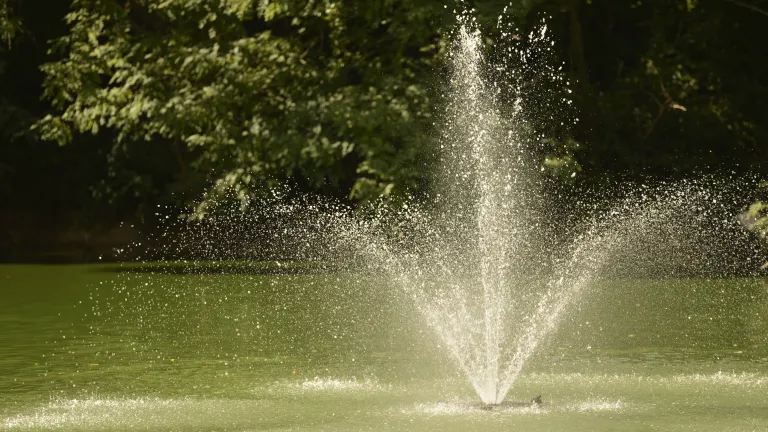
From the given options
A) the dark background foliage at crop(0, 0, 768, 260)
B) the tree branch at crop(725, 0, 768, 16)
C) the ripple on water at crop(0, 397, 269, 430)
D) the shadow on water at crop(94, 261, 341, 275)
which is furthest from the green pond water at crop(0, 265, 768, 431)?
the tree branch at crop(725, 0, 768, 16)

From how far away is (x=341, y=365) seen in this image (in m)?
12.3

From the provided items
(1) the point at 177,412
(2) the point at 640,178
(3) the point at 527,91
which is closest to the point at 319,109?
(3) the point at 527,91

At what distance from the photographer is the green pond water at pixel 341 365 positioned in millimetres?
9562

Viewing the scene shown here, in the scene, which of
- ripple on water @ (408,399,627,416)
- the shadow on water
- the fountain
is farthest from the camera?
the shadow on water

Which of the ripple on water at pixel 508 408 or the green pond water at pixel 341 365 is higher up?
the green pond water at pixel 341 365

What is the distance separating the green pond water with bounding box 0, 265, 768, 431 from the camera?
376 inches

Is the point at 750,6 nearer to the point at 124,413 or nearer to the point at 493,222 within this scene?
the point at 493,222

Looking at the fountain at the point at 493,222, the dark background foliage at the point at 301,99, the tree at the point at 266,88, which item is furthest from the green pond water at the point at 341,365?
the dark background foliage at the point at 301,99

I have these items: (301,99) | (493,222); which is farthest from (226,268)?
(493,222)

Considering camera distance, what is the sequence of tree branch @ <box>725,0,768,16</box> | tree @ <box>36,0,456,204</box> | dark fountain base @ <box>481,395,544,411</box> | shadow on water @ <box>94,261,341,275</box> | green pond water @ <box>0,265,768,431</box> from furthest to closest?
1. tree branch @ <box>725,0,768,16</box>
2. shadow on water @ <box>94,261,341,275</box>
3. tree @ <box>36,0,456,204</box>
4. dark fountain base @ <box>481,395,544,411</box>
5. green pond water @ <box>0,265,768,431</box>

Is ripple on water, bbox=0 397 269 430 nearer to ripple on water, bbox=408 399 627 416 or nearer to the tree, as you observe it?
ripple on water, bbox=408 399 627 416

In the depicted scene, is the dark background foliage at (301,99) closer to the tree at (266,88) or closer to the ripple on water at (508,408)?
the tree at (266,88)

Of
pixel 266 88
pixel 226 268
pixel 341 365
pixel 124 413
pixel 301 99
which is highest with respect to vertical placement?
pixel 266 88

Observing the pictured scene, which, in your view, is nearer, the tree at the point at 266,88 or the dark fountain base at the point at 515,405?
the dark fountain base at the point at 515,405
